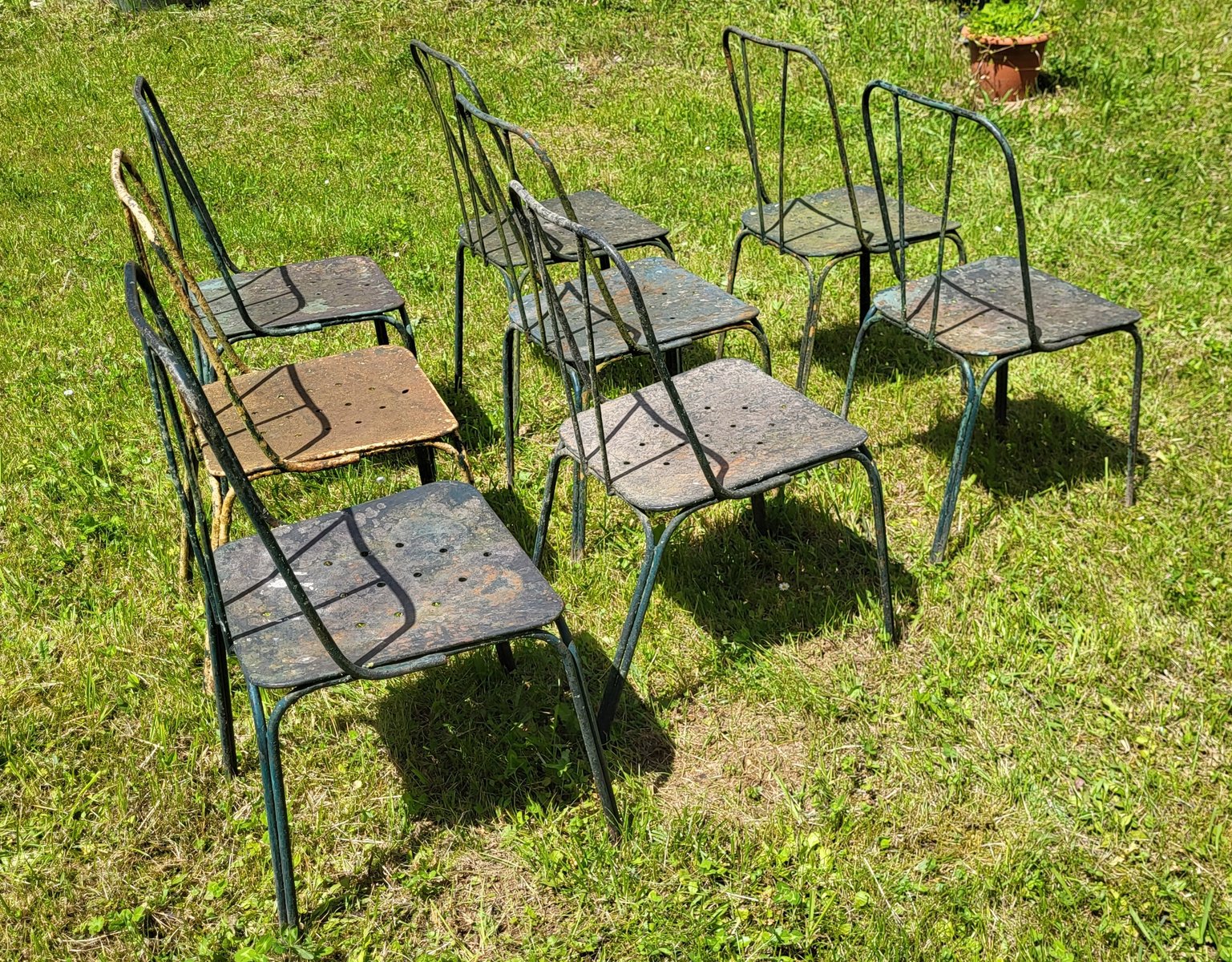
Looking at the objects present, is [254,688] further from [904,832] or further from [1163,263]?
[1163,263]

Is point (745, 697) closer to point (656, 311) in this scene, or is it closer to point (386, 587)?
point (386, 587)

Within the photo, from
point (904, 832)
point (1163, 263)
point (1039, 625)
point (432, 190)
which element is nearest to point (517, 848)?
point (904, 832)

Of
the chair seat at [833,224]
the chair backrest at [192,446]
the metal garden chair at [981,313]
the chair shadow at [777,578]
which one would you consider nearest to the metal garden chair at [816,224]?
the chair seat at [833,224]

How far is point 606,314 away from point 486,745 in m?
1.28

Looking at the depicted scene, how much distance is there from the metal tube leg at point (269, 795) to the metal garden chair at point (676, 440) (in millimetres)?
764

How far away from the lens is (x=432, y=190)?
19.4ft

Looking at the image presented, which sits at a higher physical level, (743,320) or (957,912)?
(743,320)

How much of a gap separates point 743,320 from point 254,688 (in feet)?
5.60

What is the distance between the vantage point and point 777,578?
3141 mm

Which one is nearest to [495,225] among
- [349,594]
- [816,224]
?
[816,224]

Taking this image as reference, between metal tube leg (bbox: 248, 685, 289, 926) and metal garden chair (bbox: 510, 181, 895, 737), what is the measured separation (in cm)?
76

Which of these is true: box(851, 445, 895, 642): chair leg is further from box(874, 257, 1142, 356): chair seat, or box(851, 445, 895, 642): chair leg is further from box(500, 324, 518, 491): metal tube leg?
box(500, 324, 518, 491): metal tube leg

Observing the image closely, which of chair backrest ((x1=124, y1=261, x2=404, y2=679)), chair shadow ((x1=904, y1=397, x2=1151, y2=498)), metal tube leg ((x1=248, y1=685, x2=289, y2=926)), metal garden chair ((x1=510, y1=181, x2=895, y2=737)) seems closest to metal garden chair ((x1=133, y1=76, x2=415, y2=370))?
metal garden chair ((x1=510, y1=181, x2=895, y2=737))

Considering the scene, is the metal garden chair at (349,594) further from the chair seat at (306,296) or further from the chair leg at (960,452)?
the chair leg at (960,452)
